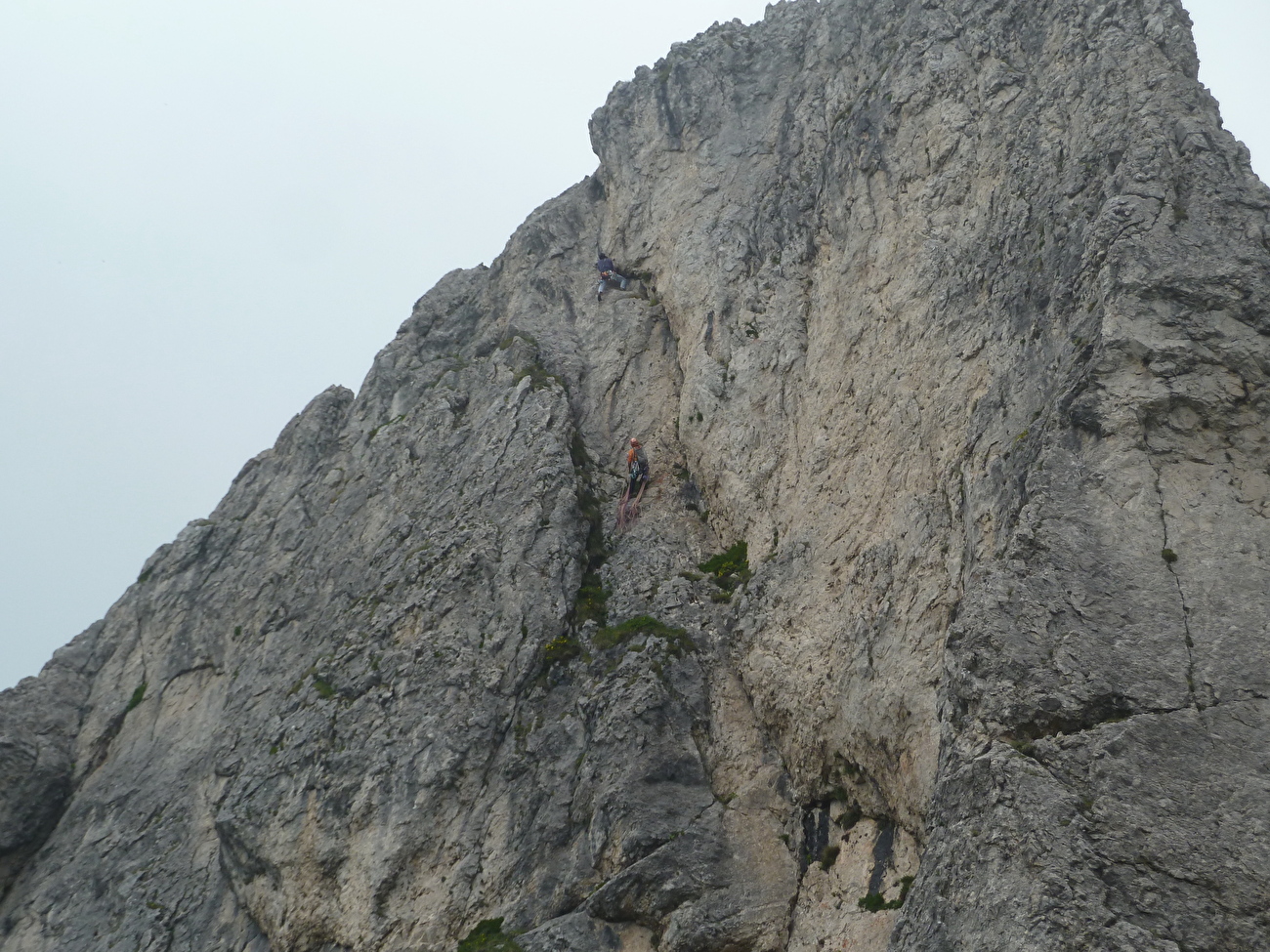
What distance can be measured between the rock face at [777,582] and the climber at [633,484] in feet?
2.69

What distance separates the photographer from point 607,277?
37031mm

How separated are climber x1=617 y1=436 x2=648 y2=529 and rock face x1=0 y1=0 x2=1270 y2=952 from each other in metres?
0.82

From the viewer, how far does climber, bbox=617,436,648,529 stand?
29453 millimetres

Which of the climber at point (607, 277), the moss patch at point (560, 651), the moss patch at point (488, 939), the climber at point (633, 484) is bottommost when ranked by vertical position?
the moss patch at point (488, 939)

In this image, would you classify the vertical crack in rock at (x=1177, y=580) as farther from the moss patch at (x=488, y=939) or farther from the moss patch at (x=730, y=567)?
the moss patch at (x=488, y=939)

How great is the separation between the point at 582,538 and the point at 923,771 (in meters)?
12.6

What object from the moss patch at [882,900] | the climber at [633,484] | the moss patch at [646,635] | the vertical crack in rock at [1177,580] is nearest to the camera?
the vertical crack in rock at [1177,580]

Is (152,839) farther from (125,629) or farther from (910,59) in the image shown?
(910,59)

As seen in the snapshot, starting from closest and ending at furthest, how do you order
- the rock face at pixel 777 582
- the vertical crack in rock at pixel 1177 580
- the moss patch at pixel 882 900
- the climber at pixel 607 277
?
the vertical crack in rock at pixel 1177 580 → the rock face at pixel 777 582 → the moss patch at pixel 882 900 → the climber at pixel 607 277

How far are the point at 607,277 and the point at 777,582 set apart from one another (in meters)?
16.5

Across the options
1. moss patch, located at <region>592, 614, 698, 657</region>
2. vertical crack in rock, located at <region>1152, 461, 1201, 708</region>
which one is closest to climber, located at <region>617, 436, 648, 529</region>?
moss patch, located at <region>592, 614, 698, 657</region>

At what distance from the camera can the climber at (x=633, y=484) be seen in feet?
96.6

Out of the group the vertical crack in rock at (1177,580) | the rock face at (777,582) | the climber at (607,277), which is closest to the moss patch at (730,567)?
the rock face at (777,582)

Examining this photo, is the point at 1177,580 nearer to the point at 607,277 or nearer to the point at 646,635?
the point at 646,635
